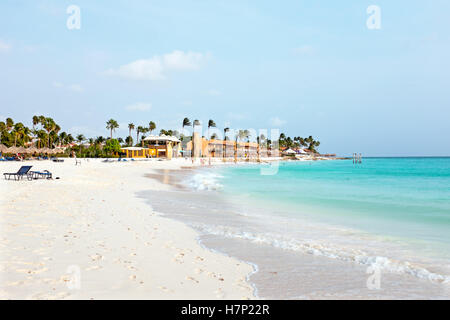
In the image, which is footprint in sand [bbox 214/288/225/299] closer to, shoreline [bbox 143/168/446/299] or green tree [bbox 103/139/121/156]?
shoreline [bbox 143/168/446/299]

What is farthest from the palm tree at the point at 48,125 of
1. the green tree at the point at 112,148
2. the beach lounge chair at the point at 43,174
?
the beach lounge chair at the point at 43,174

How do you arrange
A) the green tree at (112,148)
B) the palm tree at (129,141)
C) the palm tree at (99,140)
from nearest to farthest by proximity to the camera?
A: the green tree at (112,148)
the palm tree at (99,140)
the palm tree at (129,141)

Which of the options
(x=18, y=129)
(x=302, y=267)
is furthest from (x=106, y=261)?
(x=18, y=129)

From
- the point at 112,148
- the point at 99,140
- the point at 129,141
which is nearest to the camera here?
the point at 112,148

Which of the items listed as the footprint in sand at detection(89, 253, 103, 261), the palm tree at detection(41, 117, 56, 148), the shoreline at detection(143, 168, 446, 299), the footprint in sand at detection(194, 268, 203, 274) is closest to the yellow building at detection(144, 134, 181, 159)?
the palm tree at detection(41, 117, 56, 148)

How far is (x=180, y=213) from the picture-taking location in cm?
1045

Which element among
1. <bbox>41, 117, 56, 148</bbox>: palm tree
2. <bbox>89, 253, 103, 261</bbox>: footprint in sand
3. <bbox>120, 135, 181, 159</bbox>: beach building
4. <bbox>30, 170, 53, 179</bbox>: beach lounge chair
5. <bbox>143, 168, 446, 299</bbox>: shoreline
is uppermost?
<bbox>41, 117, 56, 148</bbox>: palm tree

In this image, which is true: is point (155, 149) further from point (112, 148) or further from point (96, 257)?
point (96, 257)

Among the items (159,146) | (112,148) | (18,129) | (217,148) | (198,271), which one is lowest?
(198,271)

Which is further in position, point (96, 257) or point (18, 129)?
point (18, 129)

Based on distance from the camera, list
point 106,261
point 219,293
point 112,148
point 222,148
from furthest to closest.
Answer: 1. point 222,148
2. point 112,148
3. point 106,261
4. point 219,293

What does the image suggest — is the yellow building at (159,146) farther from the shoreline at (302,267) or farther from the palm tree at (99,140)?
the shoreline at (302,267)
